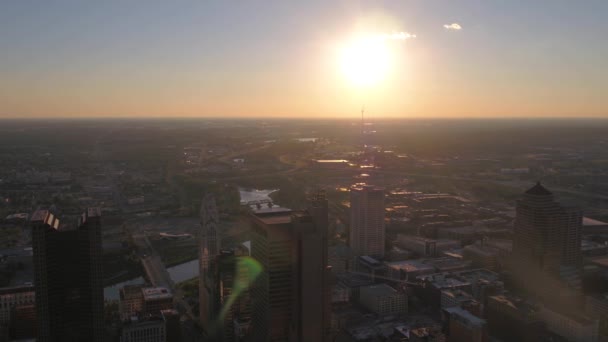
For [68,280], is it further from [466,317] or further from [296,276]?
[466,317]

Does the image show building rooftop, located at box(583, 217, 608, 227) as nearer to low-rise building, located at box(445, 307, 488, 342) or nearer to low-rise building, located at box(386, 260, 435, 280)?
low-rise building, located at box(386, 260, 435, 280)

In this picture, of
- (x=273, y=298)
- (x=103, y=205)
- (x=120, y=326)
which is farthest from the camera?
(x=103, y=205)

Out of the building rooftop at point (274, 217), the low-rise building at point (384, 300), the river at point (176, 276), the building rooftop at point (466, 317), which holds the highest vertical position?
the building rooftop at point (274, 217)

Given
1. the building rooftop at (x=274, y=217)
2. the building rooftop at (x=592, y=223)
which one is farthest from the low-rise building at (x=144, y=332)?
the building rooftop at (x=592, y=223)

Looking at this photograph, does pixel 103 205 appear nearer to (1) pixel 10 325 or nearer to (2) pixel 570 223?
(1) pixel 10 325

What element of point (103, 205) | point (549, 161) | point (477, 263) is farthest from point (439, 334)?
point (549, 161)

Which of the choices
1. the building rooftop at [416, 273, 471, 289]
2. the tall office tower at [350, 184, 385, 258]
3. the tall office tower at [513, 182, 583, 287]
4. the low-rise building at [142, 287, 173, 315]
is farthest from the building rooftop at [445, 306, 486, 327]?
the tall office tower at [350, 184, 385, 258]

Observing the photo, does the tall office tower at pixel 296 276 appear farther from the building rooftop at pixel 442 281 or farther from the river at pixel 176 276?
the river at pixel 176 276
